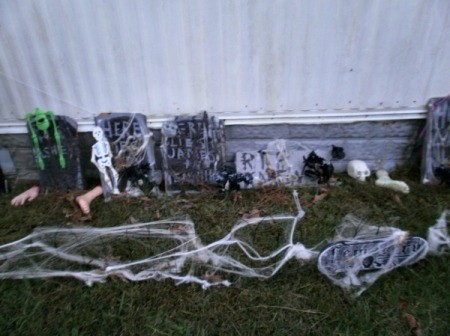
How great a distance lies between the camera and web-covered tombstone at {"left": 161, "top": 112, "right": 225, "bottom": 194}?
8.88 ft

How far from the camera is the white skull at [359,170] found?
109 inches

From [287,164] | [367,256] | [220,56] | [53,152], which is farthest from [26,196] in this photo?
[367,256]

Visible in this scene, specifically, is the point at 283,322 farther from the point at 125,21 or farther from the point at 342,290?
the point at 125,21

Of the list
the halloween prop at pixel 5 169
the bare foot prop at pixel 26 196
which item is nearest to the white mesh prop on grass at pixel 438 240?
the bare foot prop at pixel 26 196

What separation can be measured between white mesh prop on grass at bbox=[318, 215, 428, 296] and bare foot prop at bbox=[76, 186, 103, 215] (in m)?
1.83

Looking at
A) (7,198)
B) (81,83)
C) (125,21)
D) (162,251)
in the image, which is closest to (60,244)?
(162,251)

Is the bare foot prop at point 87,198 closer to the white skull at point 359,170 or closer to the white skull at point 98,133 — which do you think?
the white skull at point 98,133

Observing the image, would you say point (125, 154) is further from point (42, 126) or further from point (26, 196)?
point (26, 196)

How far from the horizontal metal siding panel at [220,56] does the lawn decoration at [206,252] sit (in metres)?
1.05

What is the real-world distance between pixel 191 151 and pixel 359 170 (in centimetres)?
148

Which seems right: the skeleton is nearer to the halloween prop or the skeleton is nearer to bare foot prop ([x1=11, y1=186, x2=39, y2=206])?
bare foot prop ([x1=11, y1=186, x2=39, y2=206])

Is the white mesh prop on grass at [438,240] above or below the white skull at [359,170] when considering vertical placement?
below

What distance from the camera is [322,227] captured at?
230cm

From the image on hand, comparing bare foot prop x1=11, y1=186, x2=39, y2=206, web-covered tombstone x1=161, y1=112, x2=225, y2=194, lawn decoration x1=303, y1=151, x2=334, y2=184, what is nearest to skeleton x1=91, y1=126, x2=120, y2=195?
web-covered tombstone x1=161, y1=112, x2=225, y2=194
